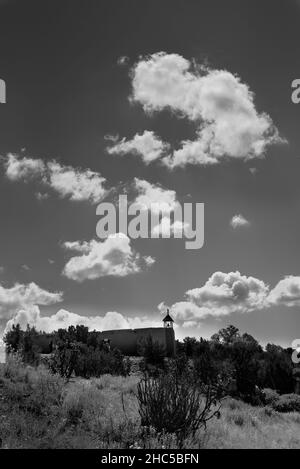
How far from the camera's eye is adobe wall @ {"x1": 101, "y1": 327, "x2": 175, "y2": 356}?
160ft

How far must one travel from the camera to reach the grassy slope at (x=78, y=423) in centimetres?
1064

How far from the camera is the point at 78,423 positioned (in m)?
12.2

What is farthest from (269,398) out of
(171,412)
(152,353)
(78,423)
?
(78,423)

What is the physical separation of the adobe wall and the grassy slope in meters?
32.0

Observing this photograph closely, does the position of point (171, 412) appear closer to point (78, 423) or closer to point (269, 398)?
point (78, 423)

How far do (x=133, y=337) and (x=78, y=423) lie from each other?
3835 centimetres

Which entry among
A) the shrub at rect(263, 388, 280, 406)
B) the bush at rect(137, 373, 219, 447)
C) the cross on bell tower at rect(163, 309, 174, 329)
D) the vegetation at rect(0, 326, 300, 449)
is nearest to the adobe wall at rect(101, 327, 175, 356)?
the cross on bell tower at rect(163, 309, 174, 329)

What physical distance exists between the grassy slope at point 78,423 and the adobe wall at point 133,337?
32037 mm

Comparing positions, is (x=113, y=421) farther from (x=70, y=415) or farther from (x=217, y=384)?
(x=217, y=384)

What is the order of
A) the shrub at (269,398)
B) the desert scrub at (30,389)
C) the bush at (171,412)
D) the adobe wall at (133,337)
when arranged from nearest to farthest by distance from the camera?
the bush at (171,412), the desert scrub at (30,389), the shrub at (269,398), the adobe wall at (133,337)

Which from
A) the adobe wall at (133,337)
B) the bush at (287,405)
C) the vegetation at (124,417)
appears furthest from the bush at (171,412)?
the adobe wall at (133,337)

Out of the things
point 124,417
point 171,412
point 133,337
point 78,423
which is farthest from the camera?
point 133,337

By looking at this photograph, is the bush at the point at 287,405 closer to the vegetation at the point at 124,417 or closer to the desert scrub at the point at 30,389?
the vegetation at the point at 124,417
